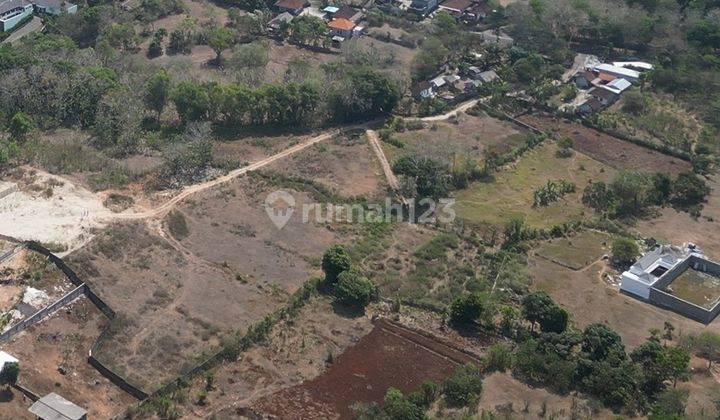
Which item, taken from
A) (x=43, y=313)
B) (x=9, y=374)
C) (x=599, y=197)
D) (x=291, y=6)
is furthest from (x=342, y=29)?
(x=9, y=374)

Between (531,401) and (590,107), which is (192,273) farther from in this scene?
(590,107)

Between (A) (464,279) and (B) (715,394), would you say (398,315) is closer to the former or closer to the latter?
(A) (464,279)

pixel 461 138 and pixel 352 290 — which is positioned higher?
pixel 352 290

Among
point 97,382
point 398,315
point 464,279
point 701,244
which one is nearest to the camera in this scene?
point 97,382

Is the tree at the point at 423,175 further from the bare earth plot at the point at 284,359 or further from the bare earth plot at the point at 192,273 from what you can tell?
the bare earth plot at the point at 284,359

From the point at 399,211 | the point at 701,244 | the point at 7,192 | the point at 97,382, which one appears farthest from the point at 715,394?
the point at 7,192
